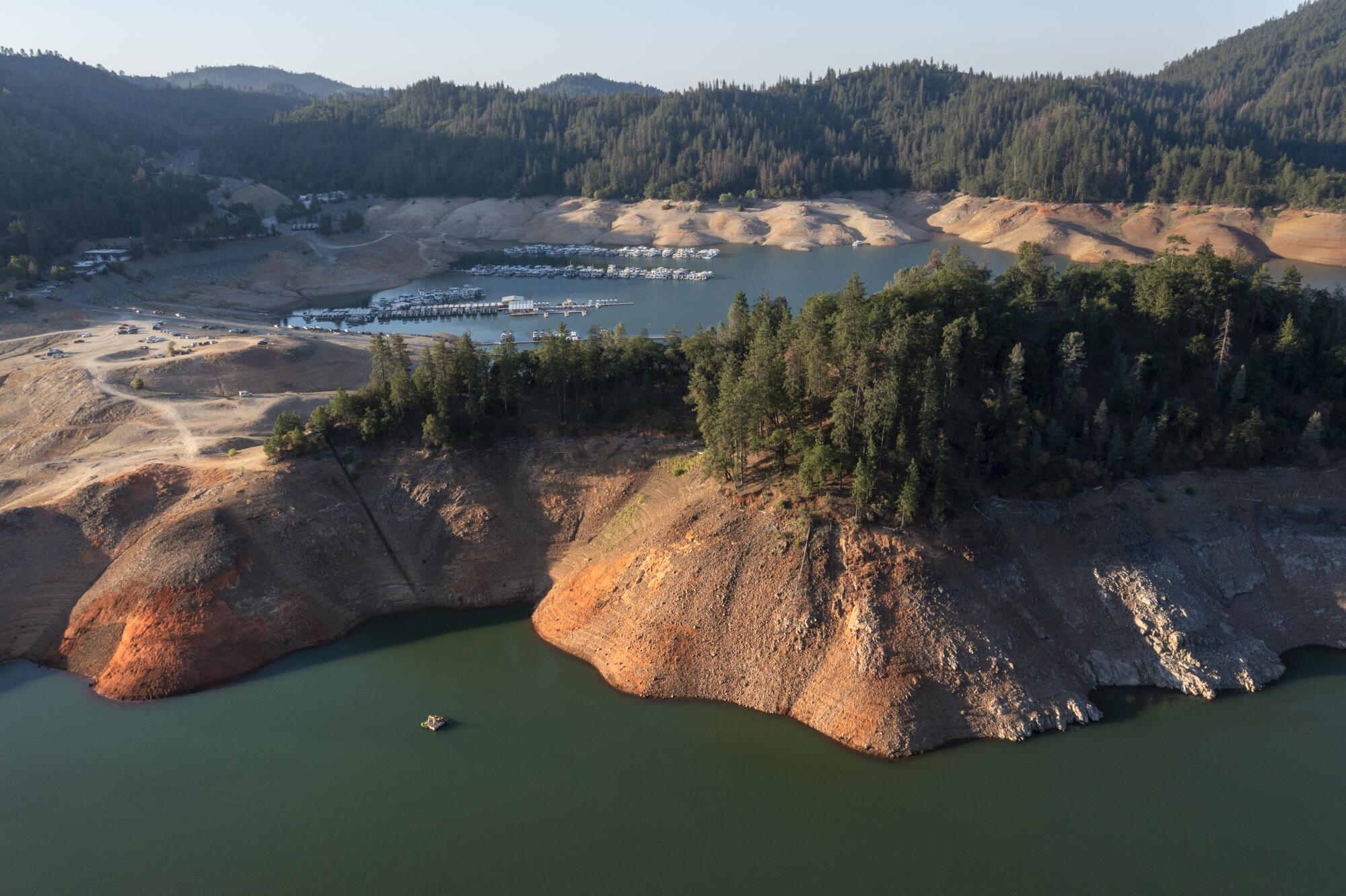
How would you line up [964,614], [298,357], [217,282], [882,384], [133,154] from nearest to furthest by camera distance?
[964,614] < [882,384] < [298,357] < [217,282] < [133,154]

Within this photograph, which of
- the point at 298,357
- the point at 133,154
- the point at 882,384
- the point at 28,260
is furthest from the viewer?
the point at 133,154

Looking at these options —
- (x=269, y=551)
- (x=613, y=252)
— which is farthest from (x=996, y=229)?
(x=269, y=551)

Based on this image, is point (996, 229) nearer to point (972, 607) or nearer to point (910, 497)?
point (910, 497)

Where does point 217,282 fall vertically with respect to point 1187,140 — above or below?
below

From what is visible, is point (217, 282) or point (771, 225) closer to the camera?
point (217, 282)

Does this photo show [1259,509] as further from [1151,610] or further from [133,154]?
[133,154]

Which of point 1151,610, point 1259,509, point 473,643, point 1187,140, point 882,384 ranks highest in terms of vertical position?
point 1187,140

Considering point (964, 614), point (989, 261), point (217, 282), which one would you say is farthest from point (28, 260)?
point (989, 261)
